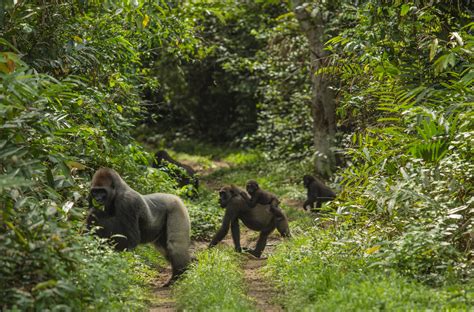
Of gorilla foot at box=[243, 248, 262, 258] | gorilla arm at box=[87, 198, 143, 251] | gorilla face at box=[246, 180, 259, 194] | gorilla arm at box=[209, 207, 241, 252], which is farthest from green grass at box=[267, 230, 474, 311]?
gorilla face at box=[246, 180, 259, 194]

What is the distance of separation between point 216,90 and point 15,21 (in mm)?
17112

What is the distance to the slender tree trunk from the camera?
1567 cm

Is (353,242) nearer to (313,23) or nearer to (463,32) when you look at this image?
(463,32)

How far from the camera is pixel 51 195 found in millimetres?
6422

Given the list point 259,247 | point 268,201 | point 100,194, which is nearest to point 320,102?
point 268,201

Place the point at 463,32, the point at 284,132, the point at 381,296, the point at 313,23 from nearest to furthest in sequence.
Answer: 1. the point at 381,296
2. the point at 463,32
3. the point at 313,23
4. the point at 284,132

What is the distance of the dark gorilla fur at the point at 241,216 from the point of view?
1069cm

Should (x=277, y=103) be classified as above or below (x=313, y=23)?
below

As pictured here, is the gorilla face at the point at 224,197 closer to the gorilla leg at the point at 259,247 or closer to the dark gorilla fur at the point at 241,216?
the dark gorilla fur at the point at 241,216

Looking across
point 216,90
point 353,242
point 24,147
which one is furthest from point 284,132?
point 24,147

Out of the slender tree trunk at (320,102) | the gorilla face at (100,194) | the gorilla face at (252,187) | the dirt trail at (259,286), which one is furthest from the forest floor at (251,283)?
the slender tree trunk at (320,102)

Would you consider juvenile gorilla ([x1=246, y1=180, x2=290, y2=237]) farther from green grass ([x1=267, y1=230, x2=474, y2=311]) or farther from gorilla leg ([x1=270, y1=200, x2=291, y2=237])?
green grass ([x1=267, y1=230, x2=474, y2=311])

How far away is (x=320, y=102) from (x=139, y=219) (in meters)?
8.46

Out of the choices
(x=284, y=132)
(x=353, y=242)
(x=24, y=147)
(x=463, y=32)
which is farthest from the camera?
(x=284, y=132)
